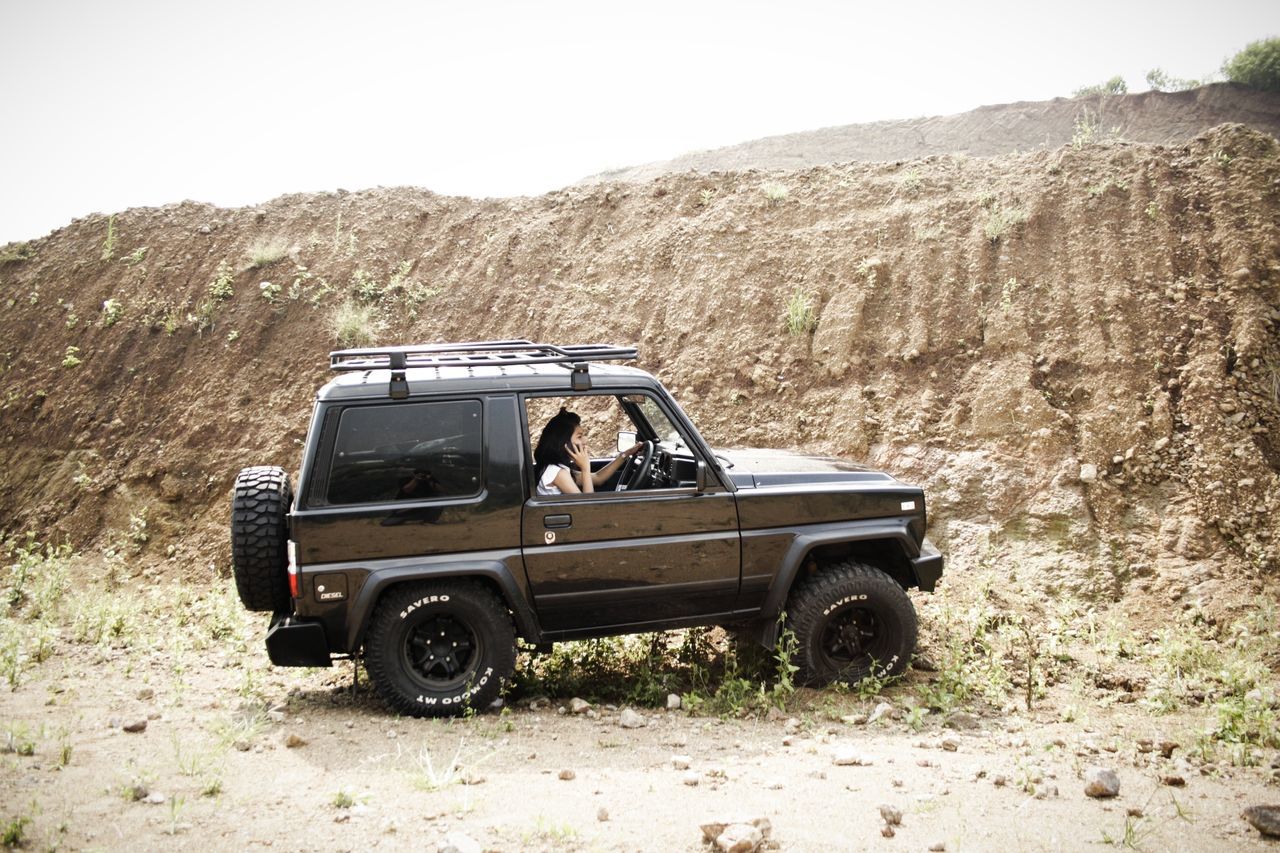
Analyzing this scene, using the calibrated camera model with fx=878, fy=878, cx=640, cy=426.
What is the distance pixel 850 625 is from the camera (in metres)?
5.54

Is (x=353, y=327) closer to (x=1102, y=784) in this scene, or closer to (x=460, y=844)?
(x=460, y=844)

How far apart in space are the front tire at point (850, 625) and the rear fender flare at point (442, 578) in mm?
1618

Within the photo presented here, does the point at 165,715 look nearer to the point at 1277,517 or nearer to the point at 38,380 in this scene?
the point at 1277,517

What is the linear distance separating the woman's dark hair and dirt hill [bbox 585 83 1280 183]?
15.3m

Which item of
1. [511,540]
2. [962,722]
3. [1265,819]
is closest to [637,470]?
[511,540]

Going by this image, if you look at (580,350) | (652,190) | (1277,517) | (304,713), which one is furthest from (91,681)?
(652,190)

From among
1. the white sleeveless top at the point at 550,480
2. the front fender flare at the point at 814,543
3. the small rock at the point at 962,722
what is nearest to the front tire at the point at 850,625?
the front fender flare at the point at 814,543

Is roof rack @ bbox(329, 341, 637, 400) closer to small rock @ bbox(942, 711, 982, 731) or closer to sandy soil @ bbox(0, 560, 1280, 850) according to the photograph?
sandy soil @ bbox(0, 560, 1280, 850)

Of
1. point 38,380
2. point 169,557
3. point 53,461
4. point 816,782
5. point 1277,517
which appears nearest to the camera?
point 816,782

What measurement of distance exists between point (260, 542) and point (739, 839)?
120 inches

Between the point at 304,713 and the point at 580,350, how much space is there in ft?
8.78

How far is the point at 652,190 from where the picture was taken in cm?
1381

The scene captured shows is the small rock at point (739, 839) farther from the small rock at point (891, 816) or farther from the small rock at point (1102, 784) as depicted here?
the small rock at point (1102, 784)

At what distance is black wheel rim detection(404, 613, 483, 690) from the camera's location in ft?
16.5
